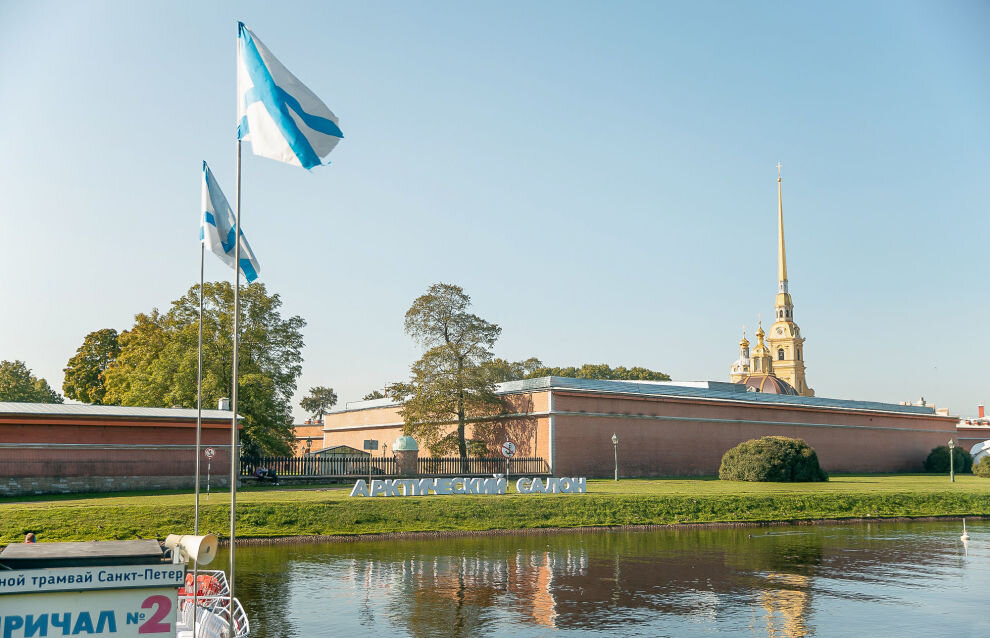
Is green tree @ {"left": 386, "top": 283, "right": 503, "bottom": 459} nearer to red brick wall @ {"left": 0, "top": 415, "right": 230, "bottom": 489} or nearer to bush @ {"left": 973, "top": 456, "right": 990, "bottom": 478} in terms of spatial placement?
red brick wall @ {"left": 0, "top": 415, "right": 230, "bottom": 489}

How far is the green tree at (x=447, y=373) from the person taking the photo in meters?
48.2

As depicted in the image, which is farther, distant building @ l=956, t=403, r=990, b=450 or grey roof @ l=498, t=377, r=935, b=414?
distant building @ l=956, t=403, r=990, b=450

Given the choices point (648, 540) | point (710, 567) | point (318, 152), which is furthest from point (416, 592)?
point (648, 540)

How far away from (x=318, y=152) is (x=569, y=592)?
34.0 ft

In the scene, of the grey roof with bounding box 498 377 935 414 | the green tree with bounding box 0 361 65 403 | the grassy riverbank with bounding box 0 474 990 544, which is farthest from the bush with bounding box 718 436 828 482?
the green tree with bounding box 0 361 65 403

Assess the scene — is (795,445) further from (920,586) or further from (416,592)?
(416,592)

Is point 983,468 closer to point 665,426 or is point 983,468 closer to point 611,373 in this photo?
point 665,426

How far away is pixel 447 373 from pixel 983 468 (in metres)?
39.2

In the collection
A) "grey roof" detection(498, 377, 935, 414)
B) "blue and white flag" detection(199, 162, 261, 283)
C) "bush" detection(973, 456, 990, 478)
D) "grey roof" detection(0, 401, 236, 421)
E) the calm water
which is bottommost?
the calm water

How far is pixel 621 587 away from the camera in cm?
1806

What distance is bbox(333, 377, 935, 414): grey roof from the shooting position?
163 feet

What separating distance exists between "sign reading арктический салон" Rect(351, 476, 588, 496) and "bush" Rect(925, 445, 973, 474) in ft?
136

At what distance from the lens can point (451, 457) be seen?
50469 millimetres

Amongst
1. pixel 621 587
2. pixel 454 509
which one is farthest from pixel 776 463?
pixel 621 587
